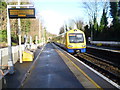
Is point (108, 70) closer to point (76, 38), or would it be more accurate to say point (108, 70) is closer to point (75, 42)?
point (75, 42)

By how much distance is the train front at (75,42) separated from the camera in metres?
17.2

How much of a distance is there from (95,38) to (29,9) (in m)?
38.4

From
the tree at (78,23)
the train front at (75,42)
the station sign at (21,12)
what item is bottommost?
the train front at (75,42)

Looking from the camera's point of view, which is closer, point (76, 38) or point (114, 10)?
point (76, 38)

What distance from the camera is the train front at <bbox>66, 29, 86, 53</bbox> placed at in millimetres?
→ 17203

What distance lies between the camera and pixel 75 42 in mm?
17375

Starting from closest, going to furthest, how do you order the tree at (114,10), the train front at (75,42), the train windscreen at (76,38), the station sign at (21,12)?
the station sign at (21,12) → the train front at (75,42) → the train windscreen at (76,38) → the tree at (114,10)

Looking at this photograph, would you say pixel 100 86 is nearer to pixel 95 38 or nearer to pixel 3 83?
pixel 3 83

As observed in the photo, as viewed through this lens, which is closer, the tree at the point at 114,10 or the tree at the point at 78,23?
the tree at the point at 114,10

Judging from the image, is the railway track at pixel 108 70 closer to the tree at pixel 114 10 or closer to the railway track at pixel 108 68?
the railway track at pixel 108 68

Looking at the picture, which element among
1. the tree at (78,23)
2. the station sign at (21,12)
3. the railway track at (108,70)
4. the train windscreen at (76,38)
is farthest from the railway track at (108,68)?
the tree at (78,23)

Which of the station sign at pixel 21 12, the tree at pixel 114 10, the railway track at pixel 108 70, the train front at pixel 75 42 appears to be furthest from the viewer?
the tree at pixel 114 10

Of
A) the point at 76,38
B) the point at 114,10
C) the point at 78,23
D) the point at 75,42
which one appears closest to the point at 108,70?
the point at 75,42

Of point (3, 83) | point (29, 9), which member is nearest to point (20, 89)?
point (3, 83)
